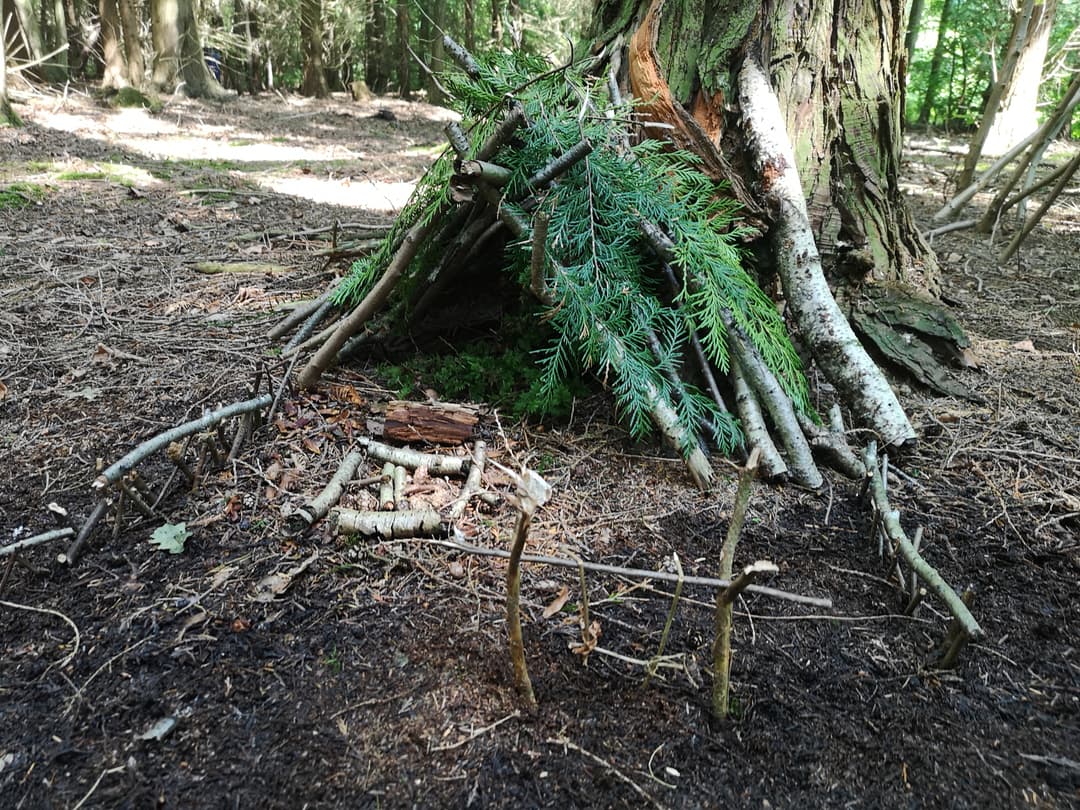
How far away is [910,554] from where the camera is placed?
195cm

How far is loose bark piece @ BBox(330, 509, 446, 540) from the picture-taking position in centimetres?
214

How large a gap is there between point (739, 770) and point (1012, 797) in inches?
22.4

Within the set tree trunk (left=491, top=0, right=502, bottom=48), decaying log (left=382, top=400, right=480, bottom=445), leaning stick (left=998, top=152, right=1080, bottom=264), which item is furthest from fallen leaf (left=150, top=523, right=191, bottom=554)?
tree trunk (left=491, top=0, right=502, bottom=48)

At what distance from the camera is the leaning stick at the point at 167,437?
2045 mm

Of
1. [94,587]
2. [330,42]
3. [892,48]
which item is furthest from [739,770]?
[330,42]

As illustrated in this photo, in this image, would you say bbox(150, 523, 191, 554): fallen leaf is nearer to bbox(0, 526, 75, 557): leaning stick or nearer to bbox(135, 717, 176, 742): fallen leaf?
bbox(0, 526, 75, 557): leaning stick

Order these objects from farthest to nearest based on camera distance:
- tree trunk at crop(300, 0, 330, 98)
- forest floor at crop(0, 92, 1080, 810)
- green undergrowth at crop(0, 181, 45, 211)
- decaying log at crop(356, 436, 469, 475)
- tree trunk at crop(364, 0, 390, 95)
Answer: tree trunk at crop(364, 0, 390, 95) → tree trunk at crop(300, 0, 330, 98) → green undergrowth at crop(0, 181, 45, 211) → decaying log at crop(356, 436, 469, 475) → forest floor at crop(0, 92, 1080, 810)

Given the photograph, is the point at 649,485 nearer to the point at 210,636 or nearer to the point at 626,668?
the point at 626,668

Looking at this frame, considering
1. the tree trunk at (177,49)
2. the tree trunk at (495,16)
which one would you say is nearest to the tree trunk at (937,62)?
the tree trunk at (495,16)

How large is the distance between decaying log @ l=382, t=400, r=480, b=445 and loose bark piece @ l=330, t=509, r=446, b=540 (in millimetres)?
464

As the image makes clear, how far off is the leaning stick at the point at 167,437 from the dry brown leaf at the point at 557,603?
136 cm

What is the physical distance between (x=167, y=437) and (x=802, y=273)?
2483 mm

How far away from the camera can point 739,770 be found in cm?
149

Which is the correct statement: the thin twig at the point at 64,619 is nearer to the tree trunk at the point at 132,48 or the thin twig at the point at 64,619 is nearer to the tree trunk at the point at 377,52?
the tree trunk at the point at 132,48
